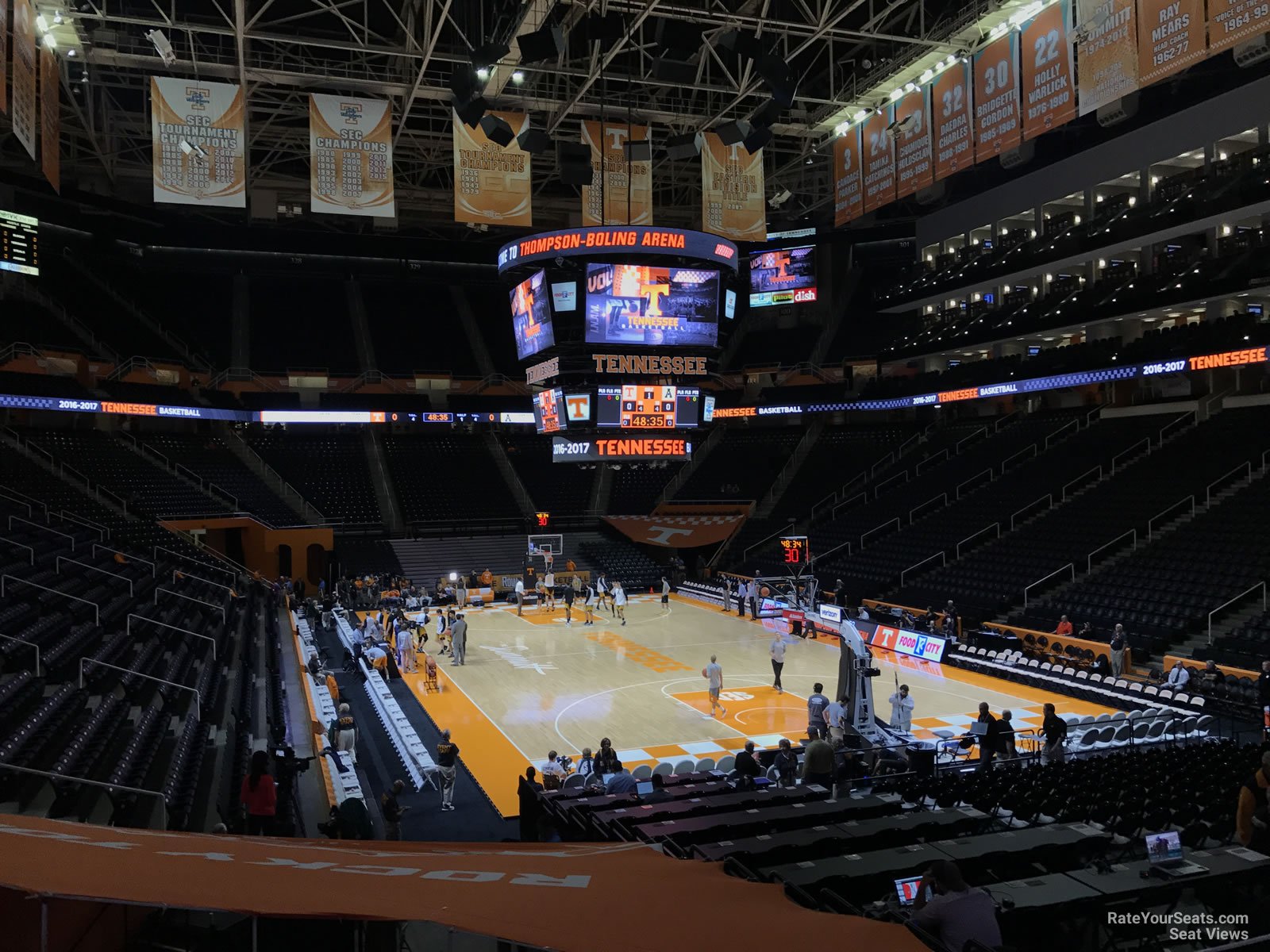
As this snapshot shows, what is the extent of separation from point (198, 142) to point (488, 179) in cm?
639

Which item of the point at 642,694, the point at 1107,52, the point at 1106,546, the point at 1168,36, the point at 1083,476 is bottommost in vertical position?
the point at 642,694

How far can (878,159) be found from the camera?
26.0 metres

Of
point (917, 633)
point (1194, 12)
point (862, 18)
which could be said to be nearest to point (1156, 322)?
point (862, 18)

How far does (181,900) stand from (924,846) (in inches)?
224

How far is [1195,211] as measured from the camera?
25938mm

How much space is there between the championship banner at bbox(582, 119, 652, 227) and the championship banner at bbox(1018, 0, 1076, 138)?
9310 millimetres

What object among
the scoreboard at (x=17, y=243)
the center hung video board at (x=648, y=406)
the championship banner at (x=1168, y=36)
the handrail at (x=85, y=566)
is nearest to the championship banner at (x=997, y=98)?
the championship banner at (x=1168, y=36)

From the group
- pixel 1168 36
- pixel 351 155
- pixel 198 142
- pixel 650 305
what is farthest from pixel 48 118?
pixel 1168 36

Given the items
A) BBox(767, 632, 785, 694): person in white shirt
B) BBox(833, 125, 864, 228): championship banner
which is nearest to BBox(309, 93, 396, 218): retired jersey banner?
BBox(833, 125, 864, 228): championship banner

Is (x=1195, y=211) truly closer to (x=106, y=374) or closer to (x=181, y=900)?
(x=181, y=900)

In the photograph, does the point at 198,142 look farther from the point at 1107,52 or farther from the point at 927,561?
the point at 927,561

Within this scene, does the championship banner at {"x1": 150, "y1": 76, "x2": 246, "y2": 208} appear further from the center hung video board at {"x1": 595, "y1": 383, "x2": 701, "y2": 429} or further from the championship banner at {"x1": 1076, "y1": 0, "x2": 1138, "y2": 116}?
the championship banner at {"x1": 1076, "y1": 0, "x2": 1138, "y2": 116}

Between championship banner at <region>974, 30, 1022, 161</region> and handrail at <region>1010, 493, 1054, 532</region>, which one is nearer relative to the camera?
championship banner at <region>974, 30, 1022, 161</region>

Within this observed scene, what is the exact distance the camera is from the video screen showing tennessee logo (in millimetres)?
23000
